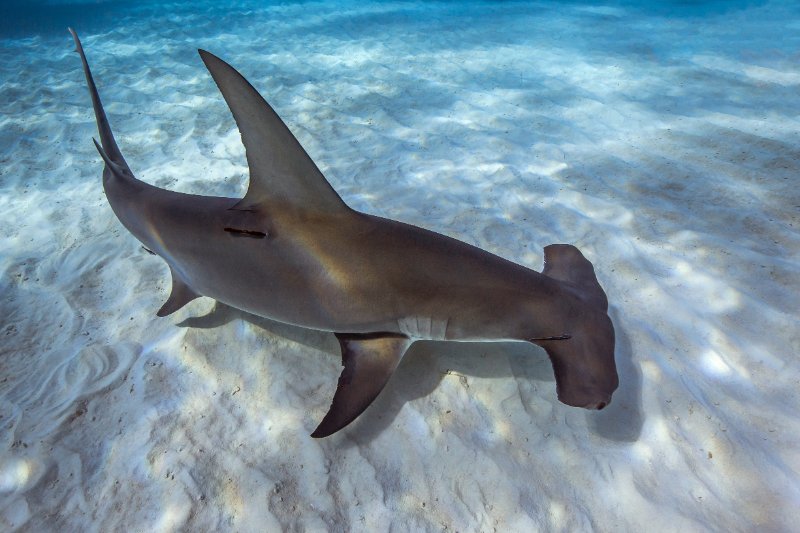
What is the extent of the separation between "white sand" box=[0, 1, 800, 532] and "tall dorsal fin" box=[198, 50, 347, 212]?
3.74 ft

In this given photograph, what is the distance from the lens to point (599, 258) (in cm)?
356

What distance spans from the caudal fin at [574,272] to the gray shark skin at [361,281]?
0.8 inches

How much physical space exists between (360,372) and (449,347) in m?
0.77

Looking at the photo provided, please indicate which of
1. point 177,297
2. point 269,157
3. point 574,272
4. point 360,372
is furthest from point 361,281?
point 177,297

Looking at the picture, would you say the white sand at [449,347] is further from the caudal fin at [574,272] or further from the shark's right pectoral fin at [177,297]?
the caudal fin at [574,272]

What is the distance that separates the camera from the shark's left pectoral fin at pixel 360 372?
2.23m

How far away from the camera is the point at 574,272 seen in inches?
107

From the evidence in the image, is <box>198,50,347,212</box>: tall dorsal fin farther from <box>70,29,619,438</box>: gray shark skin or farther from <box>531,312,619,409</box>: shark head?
<box>531,312,619,409</box>: shark head

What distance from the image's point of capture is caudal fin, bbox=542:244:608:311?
249 cm

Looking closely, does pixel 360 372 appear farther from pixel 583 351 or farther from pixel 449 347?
pixel 583 351

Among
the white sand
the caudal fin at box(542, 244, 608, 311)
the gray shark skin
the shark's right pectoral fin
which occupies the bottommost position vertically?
the white sand

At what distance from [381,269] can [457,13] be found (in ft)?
52.4

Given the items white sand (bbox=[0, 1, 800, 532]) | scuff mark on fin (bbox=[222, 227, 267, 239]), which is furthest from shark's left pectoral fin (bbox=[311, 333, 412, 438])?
scuff mark on fin (bbox=[222, 227, 267, 239])

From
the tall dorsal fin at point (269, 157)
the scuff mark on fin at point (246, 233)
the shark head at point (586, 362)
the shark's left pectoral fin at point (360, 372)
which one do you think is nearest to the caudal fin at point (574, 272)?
the shark head at point (586, 362)
